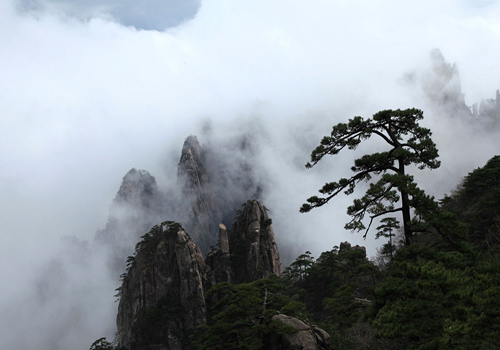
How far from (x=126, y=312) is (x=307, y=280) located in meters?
34.9

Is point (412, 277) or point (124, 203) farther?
point (124, 203)

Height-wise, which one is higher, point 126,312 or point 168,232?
point 168,232

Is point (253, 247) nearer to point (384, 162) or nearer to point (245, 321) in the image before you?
point (245, 321)

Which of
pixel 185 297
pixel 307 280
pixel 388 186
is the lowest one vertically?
pixel 388 186

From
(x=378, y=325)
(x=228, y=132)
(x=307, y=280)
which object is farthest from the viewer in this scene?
(x=228, y=132)

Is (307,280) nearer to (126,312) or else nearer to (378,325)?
(126,312)

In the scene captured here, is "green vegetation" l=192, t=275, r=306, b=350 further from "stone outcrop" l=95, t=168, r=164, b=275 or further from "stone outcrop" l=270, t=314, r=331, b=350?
"stone outcrop" l=95, t=168, r=164, b=275

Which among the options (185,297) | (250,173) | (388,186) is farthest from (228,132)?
(388,186)

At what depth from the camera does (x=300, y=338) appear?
67.7ft

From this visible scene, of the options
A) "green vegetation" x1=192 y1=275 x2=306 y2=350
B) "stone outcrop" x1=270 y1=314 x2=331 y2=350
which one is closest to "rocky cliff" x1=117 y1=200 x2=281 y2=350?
"green vegetation" x1=192 y1=275 x2=306 y2=350

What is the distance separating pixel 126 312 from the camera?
2339 inches

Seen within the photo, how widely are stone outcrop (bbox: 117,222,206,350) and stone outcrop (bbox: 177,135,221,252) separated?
169 feet

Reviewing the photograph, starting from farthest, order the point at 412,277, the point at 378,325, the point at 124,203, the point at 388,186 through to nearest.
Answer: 1. the point at 124,203
2. the point at 388,186
3. the point at 412,277
4. the point at 378,325

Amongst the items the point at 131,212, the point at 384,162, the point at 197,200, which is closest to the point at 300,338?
the point at 384,162
